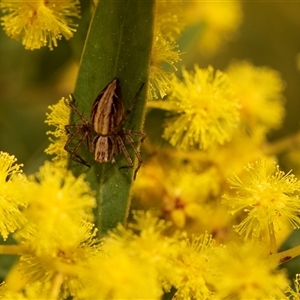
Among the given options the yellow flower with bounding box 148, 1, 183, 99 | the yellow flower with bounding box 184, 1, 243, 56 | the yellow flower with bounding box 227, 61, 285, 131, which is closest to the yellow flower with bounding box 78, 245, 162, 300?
the yellow flower with bounding box 148, 1, 183, 99

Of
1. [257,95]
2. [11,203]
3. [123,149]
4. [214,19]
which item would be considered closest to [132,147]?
[123,149]

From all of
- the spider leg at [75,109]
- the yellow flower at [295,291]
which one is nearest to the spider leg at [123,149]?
the spider leg at [75,109]

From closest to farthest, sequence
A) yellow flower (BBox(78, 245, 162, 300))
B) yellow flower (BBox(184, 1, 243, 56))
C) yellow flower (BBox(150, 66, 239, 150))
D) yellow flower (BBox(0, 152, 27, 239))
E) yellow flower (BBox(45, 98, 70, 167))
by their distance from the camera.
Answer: yellow flower (BBox(78, 245, 162, 300))
yellow flower (BBox(0, 152, 27, 239))
yellow flower (BBox(45, 98, 70, 167))
yellow flower (BBox(150, 66, 239, 150))
yellow flower (BBox(184, 1, 243, 56))

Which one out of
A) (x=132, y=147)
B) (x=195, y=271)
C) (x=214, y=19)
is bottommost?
(x=195, y=271)

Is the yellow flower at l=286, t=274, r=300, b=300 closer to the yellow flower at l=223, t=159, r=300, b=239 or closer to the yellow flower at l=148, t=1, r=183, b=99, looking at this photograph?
the yellow flower at l=223, t=159, r=300, b=239

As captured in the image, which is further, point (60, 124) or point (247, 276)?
point (60, 124)

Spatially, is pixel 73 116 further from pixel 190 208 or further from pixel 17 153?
pixel 17 153

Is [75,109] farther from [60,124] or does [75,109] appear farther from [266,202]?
[266,202]
